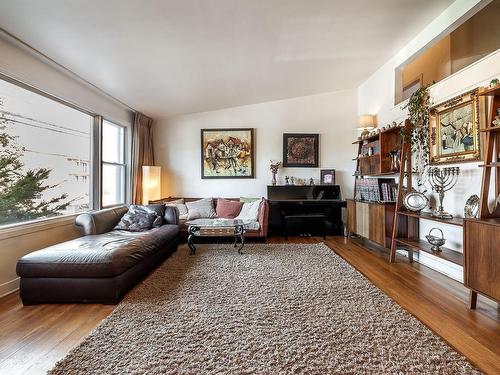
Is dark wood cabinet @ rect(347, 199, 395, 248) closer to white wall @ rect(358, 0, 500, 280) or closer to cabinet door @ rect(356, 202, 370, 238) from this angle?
cabinet door @ rect(356, 202, 370, 238)

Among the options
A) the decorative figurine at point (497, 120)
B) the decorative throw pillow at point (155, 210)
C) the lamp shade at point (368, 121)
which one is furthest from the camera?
the lamp shade at point (368, 121)

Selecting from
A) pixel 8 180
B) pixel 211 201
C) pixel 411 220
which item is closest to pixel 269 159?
pixel 211 201

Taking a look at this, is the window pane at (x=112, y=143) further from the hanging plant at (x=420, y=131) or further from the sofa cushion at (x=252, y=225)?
the hanging plant at (x=420, y=131)

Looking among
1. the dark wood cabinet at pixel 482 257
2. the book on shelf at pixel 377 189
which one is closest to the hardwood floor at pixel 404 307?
A: the dark wood cabinet at pixel 482 257

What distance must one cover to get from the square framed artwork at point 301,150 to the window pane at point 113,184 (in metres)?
3.19

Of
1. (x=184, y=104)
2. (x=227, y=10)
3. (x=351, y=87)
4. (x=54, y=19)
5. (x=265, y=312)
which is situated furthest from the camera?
(x=351, y=87)

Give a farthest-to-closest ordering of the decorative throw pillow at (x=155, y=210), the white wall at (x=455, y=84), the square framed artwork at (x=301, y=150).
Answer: the square framed artwork at (x=301, y=150), the decorative throw pillow at (x=155, y=210), the white wall at (x=455, y=84)

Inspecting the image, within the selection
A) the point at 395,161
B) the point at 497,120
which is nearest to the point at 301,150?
the point at 395,161

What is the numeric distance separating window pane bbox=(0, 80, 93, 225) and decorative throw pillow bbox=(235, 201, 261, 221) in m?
2.42

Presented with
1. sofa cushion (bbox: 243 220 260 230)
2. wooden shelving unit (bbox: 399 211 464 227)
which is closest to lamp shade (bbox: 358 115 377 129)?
wooden shelving unit (bbox: 399 211 464 227)

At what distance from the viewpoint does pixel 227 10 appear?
2.25 metres

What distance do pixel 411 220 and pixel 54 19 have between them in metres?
4.37

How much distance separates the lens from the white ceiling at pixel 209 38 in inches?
84.5

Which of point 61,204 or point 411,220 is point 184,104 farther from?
point 411,220
